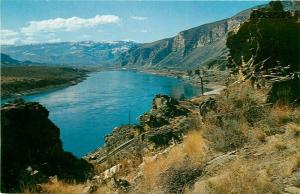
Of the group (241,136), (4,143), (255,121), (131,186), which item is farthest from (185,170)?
(4,143)

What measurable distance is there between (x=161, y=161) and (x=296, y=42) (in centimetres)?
569

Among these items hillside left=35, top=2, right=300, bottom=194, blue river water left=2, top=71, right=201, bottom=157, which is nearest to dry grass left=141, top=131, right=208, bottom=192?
hillside left=35, top=2, right=300, bottom=194

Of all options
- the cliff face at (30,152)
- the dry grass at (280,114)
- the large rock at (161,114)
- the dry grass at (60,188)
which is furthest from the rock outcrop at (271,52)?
the large rock at (161,114)

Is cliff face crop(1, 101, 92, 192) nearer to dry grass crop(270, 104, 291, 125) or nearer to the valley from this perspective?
the valley

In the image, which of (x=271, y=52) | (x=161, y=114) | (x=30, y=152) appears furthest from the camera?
(x=161, y=114)

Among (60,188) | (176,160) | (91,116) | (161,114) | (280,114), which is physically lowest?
(91,116)

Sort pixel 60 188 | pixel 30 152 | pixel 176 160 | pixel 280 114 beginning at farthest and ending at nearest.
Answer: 1. pixel 30 152
2. pixel 280 114
3. pixel 60 188
4. pixel 176 160

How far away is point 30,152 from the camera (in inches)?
417

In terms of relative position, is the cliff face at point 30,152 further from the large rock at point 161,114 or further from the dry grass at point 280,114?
the large rock at point 161,114

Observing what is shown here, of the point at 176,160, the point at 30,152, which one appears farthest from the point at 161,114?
the point at 176,160

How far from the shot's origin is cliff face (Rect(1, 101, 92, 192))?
9195mm

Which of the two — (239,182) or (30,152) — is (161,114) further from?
(239,182)

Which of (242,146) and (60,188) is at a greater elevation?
(242,146)

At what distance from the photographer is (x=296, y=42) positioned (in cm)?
1149
